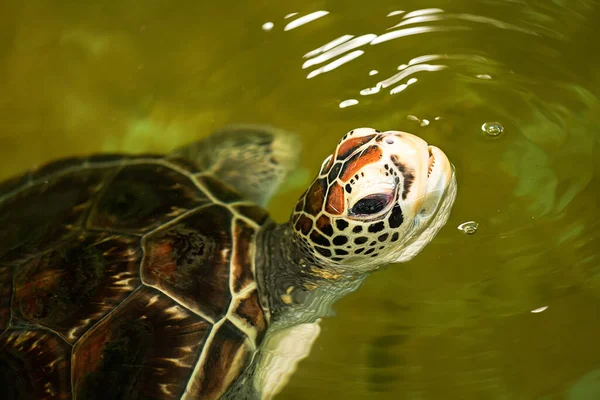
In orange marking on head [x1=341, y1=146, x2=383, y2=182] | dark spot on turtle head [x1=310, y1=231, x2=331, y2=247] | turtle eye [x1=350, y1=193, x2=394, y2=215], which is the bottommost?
dark spot on turtle head [x1=310, y1=231, x2=331, y2=247]

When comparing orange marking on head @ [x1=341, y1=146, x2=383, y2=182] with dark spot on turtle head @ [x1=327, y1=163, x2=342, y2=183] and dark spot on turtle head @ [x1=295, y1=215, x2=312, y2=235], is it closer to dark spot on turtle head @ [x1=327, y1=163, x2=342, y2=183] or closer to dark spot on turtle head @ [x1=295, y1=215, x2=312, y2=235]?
dark spot on turtle head @ [x1=327, y1=163, x2=342, y2=183]

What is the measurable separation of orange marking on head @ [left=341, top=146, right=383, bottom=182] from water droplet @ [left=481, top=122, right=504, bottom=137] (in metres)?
0.80

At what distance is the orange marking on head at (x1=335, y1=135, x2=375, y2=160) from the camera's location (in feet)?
5.11

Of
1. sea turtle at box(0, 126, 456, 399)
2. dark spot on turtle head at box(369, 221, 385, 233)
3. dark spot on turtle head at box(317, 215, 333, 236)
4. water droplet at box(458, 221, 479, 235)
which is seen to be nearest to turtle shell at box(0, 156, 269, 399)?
sea turtle at box(0, 126, 456, 399)

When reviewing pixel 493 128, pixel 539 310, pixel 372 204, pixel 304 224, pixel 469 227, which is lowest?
pixel 539 310

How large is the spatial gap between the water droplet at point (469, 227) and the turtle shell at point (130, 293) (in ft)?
2.45

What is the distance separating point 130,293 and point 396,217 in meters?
0.86

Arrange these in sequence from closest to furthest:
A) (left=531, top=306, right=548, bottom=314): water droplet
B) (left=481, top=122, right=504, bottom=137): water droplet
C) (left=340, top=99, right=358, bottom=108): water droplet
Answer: (left=531, top=306, right=548, bottom=314): water droplet
(left=481, top=122, right=504, bottom=137): water droplet
(left=340, top=99, right=358, bottom=108): water droplet

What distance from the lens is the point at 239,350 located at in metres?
1.64

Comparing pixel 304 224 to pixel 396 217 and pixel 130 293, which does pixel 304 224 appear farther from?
pixel 130 293

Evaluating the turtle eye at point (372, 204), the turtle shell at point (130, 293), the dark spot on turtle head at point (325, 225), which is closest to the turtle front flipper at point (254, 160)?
the turtle shell at point (130, 293)

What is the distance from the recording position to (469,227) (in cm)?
192

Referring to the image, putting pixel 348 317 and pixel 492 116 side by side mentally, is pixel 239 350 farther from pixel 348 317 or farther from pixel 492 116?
pixel 492 116

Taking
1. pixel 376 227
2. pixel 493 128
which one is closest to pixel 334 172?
pixel 376 227
